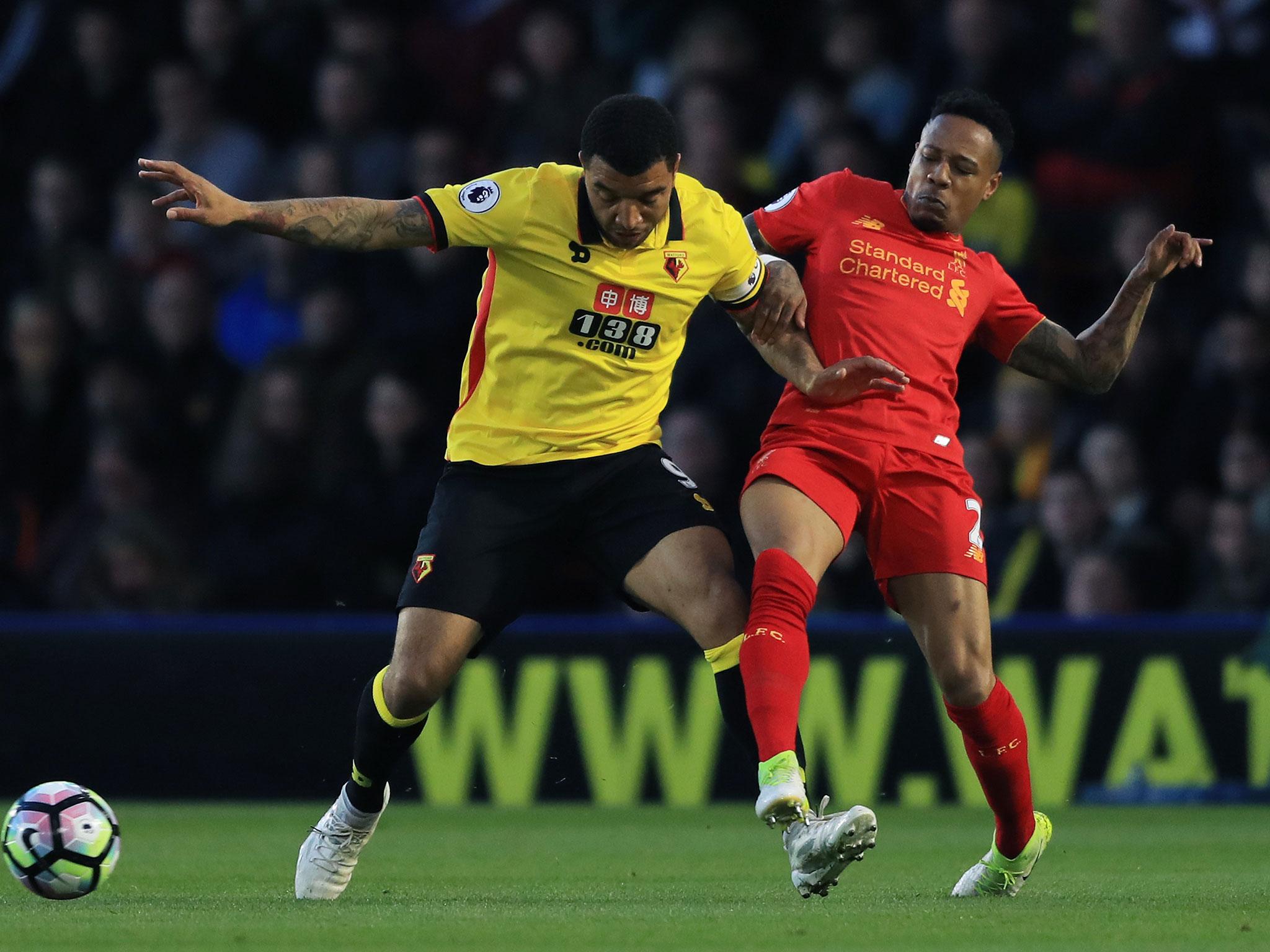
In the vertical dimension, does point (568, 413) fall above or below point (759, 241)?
below

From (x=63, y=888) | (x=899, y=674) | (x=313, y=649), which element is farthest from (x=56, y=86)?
(x=63, y=888)

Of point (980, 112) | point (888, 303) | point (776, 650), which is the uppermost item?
point (980, 112)

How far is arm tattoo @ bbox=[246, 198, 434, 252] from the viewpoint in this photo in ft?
18.9

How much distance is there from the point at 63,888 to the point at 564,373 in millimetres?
2019

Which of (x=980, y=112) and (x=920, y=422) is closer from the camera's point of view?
(x=920, y=422)

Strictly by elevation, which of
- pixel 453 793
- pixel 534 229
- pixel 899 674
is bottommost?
pixel 453 793

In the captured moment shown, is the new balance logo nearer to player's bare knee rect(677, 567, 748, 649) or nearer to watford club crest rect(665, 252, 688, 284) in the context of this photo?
player's bare knee rect(677, 567, 748, 649)

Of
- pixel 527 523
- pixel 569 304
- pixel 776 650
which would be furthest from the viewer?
pixel 527 523

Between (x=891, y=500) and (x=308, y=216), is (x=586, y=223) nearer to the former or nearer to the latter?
(x=308, y=216)

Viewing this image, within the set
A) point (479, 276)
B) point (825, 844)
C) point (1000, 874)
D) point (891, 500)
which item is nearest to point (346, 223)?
point (891, 500)

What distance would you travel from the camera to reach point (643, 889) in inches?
258

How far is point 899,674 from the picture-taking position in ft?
33.2

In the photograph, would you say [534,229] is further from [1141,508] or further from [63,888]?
[1141,508]

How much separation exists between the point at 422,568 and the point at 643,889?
3.96ft
